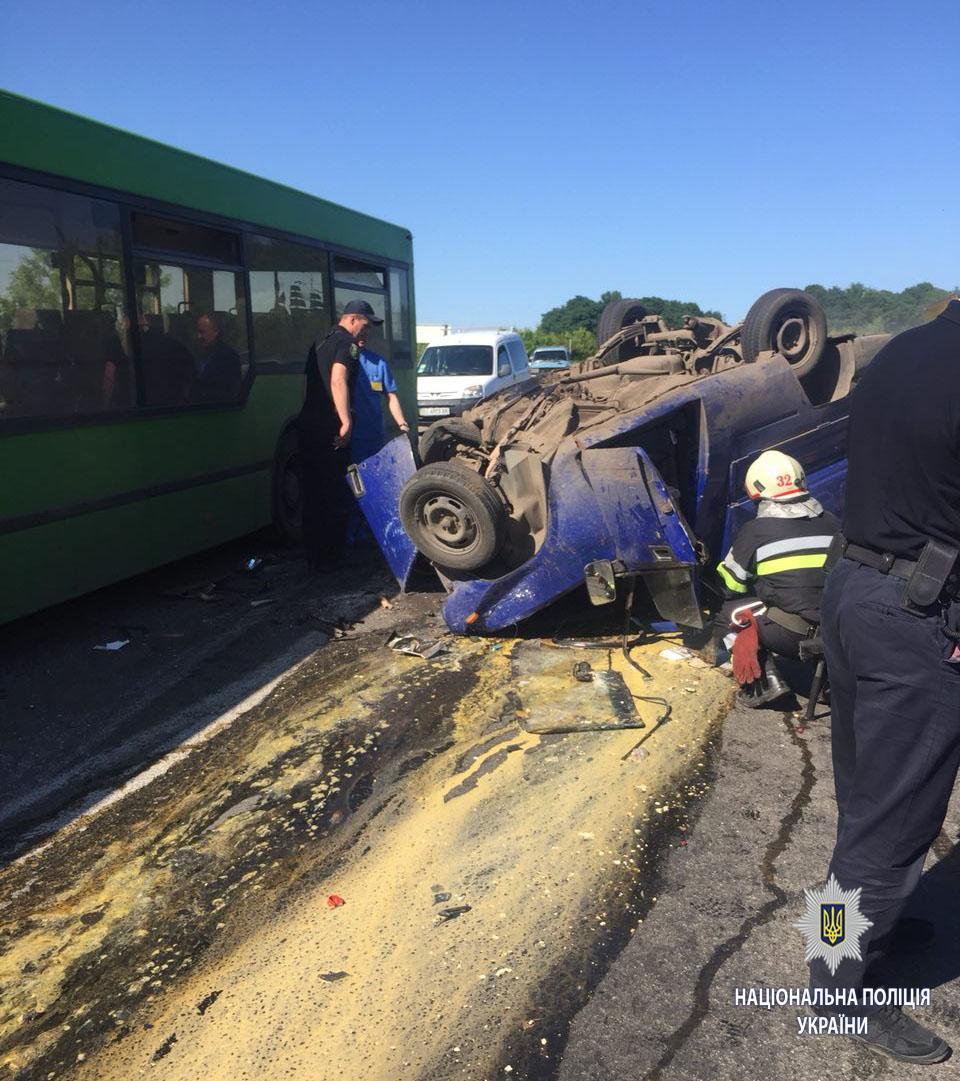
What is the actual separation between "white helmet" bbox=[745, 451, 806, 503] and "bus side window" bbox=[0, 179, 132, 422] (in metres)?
3.87

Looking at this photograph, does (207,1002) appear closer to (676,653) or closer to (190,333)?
(676,653)

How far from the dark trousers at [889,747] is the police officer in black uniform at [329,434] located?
4.60 metres

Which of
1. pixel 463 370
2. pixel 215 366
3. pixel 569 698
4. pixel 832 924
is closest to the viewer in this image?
pixel 832 924

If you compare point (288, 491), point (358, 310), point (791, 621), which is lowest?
point (791, 621)

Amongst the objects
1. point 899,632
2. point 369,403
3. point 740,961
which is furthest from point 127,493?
point 899,632

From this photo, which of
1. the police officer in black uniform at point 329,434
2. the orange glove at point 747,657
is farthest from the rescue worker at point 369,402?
the orange glove at point 747,657

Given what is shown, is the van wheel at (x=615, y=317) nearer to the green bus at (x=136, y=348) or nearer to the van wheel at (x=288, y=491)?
the green bus at (x=136, y=348)

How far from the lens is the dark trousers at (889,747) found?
7.07ft

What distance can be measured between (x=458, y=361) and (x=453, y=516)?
12.0 m

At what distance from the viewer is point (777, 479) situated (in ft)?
13.9

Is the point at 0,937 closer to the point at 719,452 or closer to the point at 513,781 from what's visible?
the point at 513,781

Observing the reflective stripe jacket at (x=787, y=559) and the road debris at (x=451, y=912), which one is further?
the reflective stripe jacket at (x=787, y=559)

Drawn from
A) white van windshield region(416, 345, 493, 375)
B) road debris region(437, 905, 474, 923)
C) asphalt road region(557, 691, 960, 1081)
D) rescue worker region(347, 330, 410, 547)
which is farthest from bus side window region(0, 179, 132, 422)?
white van windshield region(416, 345, 493, 375)

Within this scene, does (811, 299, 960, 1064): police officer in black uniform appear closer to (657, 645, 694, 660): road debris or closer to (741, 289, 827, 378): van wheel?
(657, 645, 694, 660): road debris
